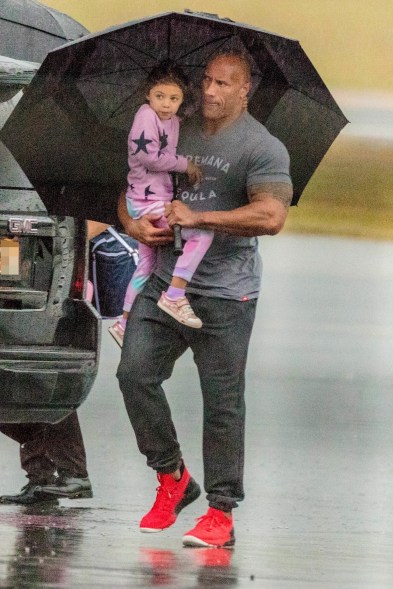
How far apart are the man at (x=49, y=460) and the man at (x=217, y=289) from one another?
1.10 m

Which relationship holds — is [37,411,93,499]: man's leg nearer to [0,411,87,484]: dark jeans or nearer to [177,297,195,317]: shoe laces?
[0,411,87,484]: dark jeans

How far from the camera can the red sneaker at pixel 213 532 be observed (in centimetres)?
686

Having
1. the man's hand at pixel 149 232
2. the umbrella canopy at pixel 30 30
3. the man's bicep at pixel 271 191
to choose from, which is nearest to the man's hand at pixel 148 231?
the man's hand at pixel 149 232

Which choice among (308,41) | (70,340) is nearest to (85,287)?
(70,340)

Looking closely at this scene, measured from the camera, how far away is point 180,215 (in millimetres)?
6703

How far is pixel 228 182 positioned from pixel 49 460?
189 centimetres

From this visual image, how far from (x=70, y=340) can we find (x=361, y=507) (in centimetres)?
181

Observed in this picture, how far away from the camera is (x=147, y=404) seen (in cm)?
695

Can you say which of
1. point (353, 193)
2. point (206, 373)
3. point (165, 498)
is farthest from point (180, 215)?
point (353, 193)

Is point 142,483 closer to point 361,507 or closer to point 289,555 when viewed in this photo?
point 361,507

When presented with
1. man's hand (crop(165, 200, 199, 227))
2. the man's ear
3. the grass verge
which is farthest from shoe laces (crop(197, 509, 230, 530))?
the grass verge

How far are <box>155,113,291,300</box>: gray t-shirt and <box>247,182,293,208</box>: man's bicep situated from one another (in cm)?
2

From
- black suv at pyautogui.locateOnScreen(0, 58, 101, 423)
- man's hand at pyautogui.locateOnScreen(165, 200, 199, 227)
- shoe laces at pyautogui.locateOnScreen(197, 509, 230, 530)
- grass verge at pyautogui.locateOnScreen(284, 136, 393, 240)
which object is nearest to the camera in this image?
man's hand at pyautogui.locateOnScreen(165, 200, 199, 227)

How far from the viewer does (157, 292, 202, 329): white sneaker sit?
676 centimetres
